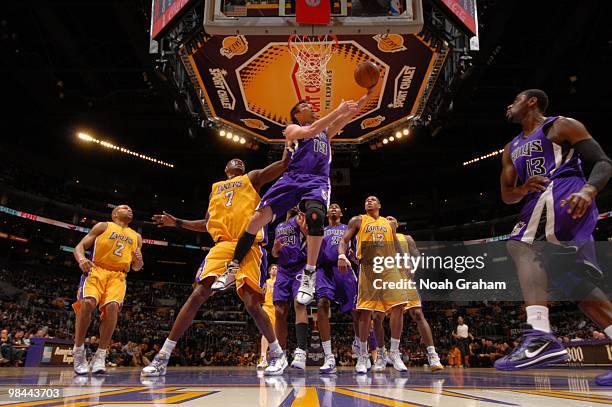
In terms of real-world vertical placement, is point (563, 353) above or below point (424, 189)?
below

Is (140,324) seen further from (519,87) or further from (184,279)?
(519,87)

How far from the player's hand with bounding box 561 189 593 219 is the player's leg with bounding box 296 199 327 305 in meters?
1.94

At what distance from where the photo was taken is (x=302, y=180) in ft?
13.3

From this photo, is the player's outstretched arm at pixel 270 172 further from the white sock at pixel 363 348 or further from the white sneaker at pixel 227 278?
the white sock at pixel 363 348

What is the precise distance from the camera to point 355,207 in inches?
1007

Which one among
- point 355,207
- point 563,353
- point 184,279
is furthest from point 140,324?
point 563,353

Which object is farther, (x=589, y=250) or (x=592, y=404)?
(x=589, y=250)

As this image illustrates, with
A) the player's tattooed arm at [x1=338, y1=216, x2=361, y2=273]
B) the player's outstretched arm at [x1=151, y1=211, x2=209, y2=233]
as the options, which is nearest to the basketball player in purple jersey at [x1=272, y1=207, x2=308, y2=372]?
the player's tattooed arm at [x1=338, y1=216, x2=361, y2=273]

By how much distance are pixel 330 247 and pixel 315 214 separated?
246 centimetres

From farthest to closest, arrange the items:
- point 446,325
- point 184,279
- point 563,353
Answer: point 184,279, point 446,325, point 563,353

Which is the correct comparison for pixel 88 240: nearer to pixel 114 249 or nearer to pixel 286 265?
pixel 114 249

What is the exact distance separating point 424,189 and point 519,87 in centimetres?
1191

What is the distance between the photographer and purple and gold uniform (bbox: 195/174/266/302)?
4.01 m

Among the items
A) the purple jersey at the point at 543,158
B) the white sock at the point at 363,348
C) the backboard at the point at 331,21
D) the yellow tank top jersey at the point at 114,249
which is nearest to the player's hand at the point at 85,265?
the yellow tank top jersey at the point at 114,249
